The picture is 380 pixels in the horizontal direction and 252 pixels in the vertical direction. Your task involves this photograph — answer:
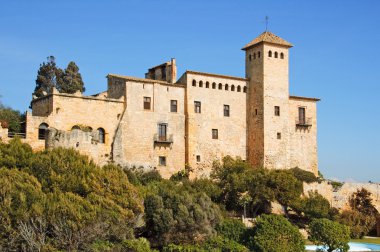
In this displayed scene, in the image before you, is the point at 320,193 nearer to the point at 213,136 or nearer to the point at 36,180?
the point at 213,136

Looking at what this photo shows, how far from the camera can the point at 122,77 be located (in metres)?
43.8

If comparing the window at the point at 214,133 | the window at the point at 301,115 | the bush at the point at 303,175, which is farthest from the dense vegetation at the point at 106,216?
the window at the point at 301,115

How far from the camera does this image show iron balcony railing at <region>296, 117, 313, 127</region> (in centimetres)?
5012

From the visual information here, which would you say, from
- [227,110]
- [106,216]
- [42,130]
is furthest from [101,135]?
[106,216]

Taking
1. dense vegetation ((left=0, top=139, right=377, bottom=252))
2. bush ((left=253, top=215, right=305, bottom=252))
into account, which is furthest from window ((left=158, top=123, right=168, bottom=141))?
bush ((left=253, top=215, right=305, bottom=252))

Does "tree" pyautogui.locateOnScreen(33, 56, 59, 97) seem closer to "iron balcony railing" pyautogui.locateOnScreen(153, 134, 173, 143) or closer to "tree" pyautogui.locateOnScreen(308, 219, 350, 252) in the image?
"iron balcony railing" pyautogui.locateOnScreen(153, 134, 173, 143)

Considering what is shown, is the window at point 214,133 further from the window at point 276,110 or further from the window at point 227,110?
the window at point 276,110

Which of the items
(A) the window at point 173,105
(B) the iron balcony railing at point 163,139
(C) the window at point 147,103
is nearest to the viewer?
(B) the iron balcony railing at point 163,139

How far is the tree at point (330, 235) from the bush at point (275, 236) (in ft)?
6.24

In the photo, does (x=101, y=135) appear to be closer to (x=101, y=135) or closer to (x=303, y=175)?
(x=101, y=135)

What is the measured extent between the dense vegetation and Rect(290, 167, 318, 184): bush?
10.3 meters

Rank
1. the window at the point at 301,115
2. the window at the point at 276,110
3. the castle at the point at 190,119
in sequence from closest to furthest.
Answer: the castle at the point at 190,119 < the window at the point at 276,110 < the window at the point at 301,115

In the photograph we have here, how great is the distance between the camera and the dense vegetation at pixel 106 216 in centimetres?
2928

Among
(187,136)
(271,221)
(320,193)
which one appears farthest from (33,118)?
(320,193)
